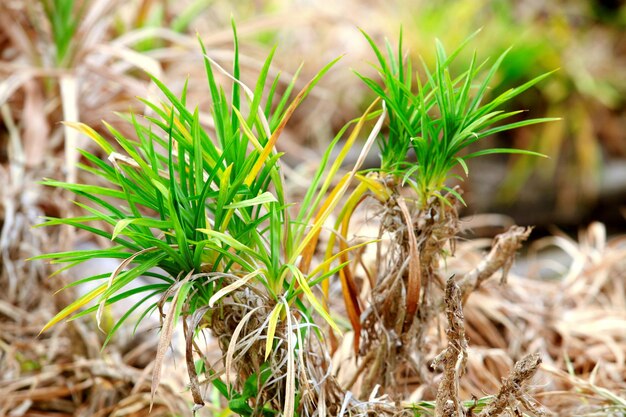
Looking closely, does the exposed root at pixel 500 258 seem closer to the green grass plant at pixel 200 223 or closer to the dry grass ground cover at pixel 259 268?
the dry grass ground cover at pixel 259 268

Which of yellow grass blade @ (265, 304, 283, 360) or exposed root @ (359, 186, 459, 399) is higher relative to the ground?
exposed root @ (359, 186, 459, 399)

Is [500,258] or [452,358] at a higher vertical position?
[500,258]

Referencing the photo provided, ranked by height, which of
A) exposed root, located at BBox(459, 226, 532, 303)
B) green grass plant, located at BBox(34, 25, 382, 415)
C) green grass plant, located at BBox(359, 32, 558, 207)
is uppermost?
green grass plant, located at BBox(359, 32, 558, 207)

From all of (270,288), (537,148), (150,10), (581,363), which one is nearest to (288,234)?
(270,288)

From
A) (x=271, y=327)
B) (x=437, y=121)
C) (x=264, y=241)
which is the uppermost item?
(x=437, y=121)

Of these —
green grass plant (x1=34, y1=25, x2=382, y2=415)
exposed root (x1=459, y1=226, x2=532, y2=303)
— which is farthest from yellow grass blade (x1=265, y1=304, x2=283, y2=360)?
exposed root (x1=459, y1=226, x2=532, y2=303)

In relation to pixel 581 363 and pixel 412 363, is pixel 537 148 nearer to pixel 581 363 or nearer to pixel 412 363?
pixel 581 363

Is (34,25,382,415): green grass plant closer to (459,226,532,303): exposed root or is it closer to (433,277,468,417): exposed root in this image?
(433,277,468,417): exposed root

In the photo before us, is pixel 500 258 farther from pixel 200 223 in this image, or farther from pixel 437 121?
pixel 200 223

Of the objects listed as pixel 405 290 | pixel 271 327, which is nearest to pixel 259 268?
pixel 271 327

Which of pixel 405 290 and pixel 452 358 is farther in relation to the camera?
pixel 405 290

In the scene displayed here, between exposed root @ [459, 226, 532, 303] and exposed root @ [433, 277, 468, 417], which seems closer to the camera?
exposed root @ [433, 277, 468, 417]
